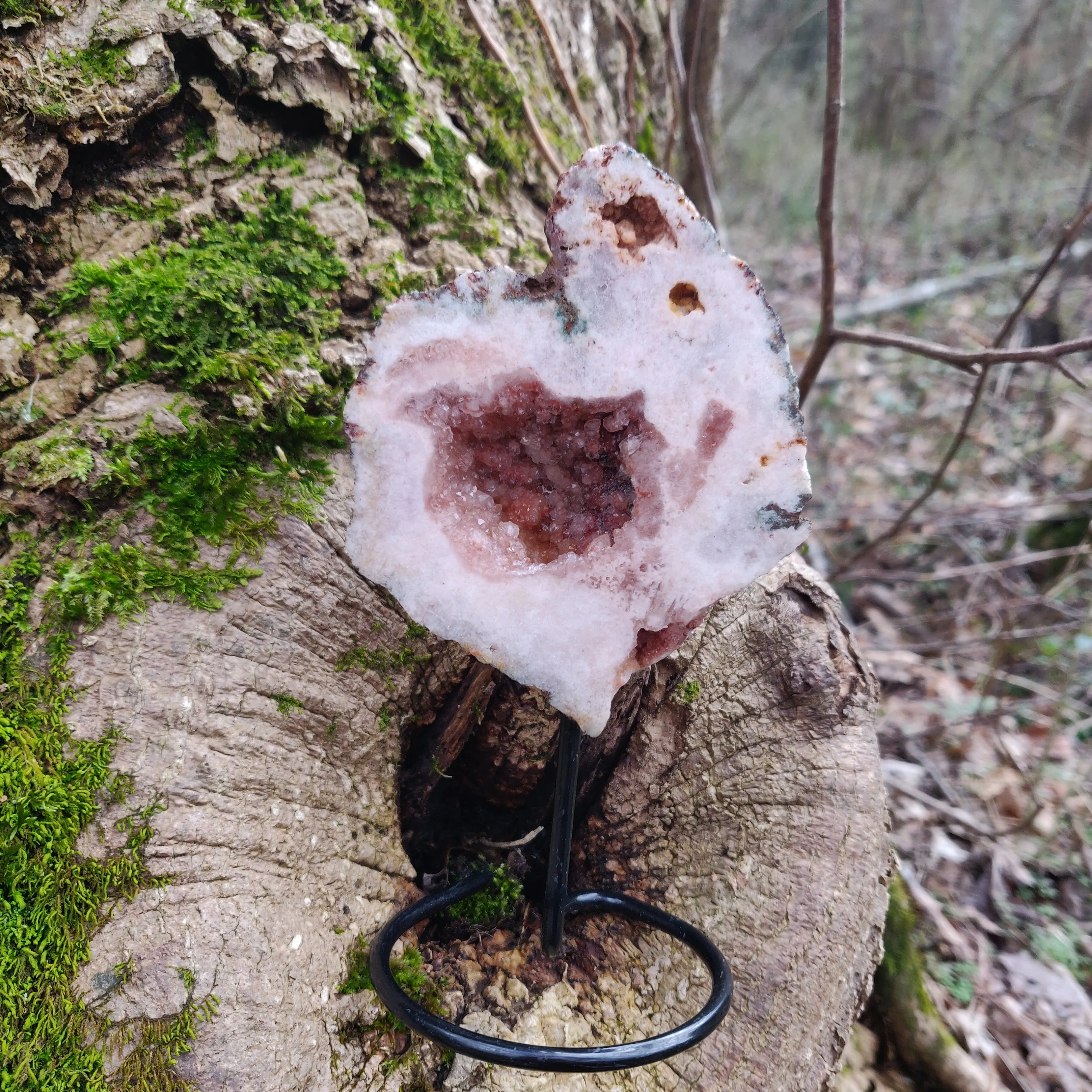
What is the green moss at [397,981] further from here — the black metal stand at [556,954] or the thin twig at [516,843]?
the thin twig at [516,843]

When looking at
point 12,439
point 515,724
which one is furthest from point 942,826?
point 12,439

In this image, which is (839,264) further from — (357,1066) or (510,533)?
(357,1066)

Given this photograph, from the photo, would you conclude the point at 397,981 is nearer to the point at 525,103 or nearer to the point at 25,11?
the point at 25,11

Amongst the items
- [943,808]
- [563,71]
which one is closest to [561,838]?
[563,71]

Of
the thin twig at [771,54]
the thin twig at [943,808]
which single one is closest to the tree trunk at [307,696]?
the thin twig at [943,808]

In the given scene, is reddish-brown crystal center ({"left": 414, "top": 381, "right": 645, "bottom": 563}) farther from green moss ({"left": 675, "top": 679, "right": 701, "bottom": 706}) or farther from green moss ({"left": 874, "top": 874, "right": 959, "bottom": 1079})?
green moss ({"left": 874, "top": 874, "right": 959, "bottom": 1079})

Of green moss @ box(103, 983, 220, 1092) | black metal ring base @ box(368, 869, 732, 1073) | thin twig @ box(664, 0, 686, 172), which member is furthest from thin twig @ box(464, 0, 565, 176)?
green moss @ box(103, 983, 220, 1092)

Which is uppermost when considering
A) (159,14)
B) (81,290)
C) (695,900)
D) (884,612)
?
(884,612)
